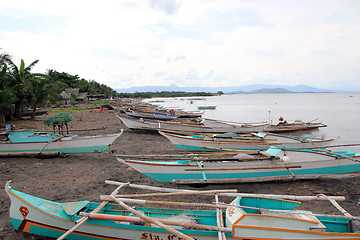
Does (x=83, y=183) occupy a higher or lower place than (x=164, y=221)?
lower

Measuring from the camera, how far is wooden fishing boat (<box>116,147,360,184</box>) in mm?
8086

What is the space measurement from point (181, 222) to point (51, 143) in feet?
30.7

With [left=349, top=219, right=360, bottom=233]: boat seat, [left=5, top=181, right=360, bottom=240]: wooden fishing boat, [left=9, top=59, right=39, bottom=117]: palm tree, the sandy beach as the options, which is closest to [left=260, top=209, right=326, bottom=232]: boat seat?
[left=5, top=181, right=360, bottom=240]: wooden fishing boat

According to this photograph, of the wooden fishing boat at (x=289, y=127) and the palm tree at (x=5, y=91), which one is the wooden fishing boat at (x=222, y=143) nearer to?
the wooden fishing boat at (x=289, y=127)

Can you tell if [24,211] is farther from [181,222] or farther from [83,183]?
[181,222]

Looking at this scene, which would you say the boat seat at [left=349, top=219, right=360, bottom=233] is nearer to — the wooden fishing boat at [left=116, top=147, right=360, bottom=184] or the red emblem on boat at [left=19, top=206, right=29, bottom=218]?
the wooden fishing boat at [left=116, top=147, right=360, bottom=184]

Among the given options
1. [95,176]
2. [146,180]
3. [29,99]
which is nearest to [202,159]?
[146,180]

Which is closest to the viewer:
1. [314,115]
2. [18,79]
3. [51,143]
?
[51,143]

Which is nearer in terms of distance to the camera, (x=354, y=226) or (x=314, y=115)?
(x=354, y=226)

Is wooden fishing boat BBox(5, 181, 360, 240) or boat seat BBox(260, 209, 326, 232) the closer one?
wooden fishing boat BBox(5, 181, 360, 240)

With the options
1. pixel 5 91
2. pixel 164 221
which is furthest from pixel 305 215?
pixel 5 91

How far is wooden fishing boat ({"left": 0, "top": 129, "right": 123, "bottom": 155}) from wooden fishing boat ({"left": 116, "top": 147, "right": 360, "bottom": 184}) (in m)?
3.63

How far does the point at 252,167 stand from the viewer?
8148 mm

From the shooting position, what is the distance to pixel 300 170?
29.0 ft
